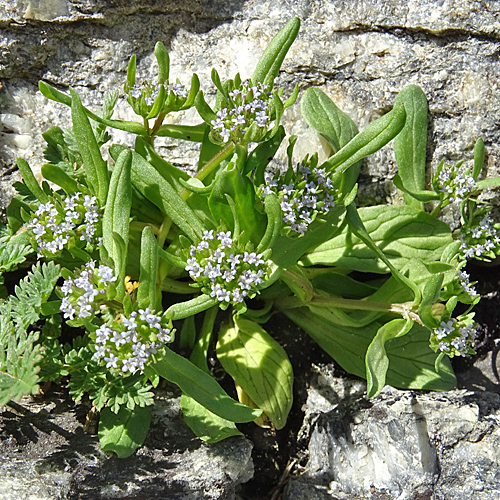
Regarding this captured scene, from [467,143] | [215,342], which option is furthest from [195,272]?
[467,143]

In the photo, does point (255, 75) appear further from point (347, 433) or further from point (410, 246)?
point (347, 433)

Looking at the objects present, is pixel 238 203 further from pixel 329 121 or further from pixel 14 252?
pixel 14 252

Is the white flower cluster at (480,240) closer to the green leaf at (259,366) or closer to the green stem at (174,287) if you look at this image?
the green leaf at (259,366)

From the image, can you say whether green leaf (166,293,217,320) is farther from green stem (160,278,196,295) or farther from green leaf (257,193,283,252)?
green stem (160,278,196,295)

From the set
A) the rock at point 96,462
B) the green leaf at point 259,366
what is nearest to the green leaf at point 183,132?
the green leaf at point 259,366

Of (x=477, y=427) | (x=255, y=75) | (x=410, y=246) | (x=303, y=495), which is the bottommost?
(x=303, y=495)

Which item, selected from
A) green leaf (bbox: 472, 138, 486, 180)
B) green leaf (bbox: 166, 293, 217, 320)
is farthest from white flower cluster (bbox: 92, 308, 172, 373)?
green leaf (bbox: 472, 138, 486, 180)
